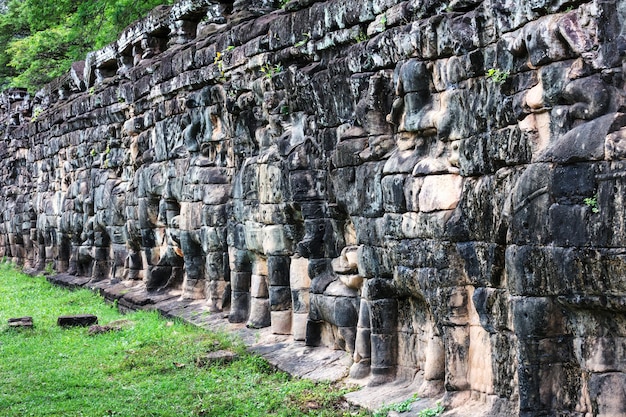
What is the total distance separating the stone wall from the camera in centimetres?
672

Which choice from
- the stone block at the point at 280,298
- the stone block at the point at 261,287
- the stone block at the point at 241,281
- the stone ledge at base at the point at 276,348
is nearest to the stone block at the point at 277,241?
the stone block at the point at 280,298

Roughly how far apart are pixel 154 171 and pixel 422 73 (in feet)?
28.3

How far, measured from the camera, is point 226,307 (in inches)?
565

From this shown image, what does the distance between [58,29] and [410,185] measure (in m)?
22.8

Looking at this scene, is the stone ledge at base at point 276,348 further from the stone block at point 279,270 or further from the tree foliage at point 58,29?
the tree foliage at point 58,29

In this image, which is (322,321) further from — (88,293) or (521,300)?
(88,293)

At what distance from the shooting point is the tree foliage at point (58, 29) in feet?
84.2

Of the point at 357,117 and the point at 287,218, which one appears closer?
the point at 357,117

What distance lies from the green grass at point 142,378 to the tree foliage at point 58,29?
457 inches

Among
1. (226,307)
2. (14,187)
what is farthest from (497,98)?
(14,187)

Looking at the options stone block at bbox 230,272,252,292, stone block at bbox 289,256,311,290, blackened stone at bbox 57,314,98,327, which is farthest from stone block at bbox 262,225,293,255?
blackened stone at bbox 57,314,98,327

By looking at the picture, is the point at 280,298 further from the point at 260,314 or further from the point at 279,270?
the point at 260,314

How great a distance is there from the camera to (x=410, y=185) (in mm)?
8883

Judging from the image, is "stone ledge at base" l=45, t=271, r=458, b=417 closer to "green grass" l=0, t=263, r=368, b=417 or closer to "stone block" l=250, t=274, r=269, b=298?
"green grass" l=0, t=263, r=368, b=417
